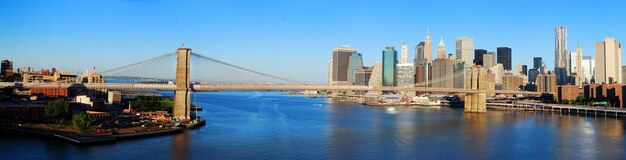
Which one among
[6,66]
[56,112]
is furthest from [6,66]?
[56,112]

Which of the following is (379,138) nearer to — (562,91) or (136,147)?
(136,147)

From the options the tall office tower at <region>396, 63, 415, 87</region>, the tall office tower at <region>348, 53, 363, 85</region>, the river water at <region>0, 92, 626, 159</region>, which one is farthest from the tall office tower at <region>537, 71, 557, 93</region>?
the river water at <region>0, 92, 626, 159</region>

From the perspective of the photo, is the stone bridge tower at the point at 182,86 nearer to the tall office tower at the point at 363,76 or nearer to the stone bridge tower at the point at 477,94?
the stone bridge tower at the point at 477,94

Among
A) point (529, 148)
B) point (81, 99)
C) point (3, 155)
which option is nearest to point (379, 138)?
point (529, 148)

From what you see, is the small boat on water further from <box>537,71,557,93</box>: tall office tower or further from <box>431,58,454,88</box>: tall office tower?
<box>431,58,454,88</box>: tall office tower

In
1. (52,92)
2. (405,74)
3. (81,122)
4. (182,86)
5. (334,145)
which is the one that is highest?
(405,74)

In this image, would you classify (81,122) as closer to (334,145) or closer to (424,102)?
(334,145)
